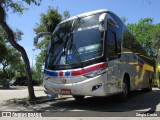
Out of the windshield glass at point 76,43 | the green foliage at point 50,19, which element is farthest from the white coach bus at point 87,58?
the green foliage at point 50,19

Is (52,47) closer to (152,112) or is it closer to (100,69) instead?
(100,69)

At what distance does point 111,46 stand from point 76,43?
4.46ft

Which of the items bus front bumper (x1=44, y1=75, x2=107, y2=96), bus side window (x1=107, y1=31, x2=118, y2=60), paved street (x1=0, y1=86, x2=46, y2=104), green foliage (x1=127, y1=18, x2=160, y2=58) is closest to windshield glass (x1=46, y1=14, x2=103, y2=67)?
bus side window (x1=107, y1=31, x2=118, y2=60)

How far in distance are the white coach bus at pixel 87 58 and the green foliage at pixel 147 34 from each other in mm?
40976

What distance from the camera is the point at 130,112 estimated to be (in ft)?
34.4

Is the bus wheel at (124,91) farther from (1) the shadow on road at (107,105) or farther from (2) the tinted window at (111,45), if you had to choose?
(2) the tinted window at (111,45)

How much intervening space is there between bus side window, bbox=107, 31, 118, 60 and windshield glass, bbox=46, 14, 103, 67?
505 millimetres

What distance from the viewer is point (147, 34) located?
56.4 m

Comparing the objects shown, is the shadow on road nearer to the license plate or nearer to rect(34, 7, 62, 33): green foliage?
the license plate

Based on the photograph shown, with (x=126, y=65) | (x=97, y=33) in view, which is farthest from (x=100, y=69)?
(x=126, y=65)

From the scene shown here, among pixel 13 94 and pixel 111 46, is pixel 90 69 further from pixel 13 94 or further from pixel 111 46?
pixel 13 94

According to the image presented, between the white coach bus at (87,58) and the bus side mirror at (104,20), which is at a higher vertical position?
the bus side mirror at (104,20)

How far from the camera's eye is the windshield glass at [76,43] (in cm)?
1151

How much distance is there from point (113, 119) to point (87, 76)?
94.2 inches
